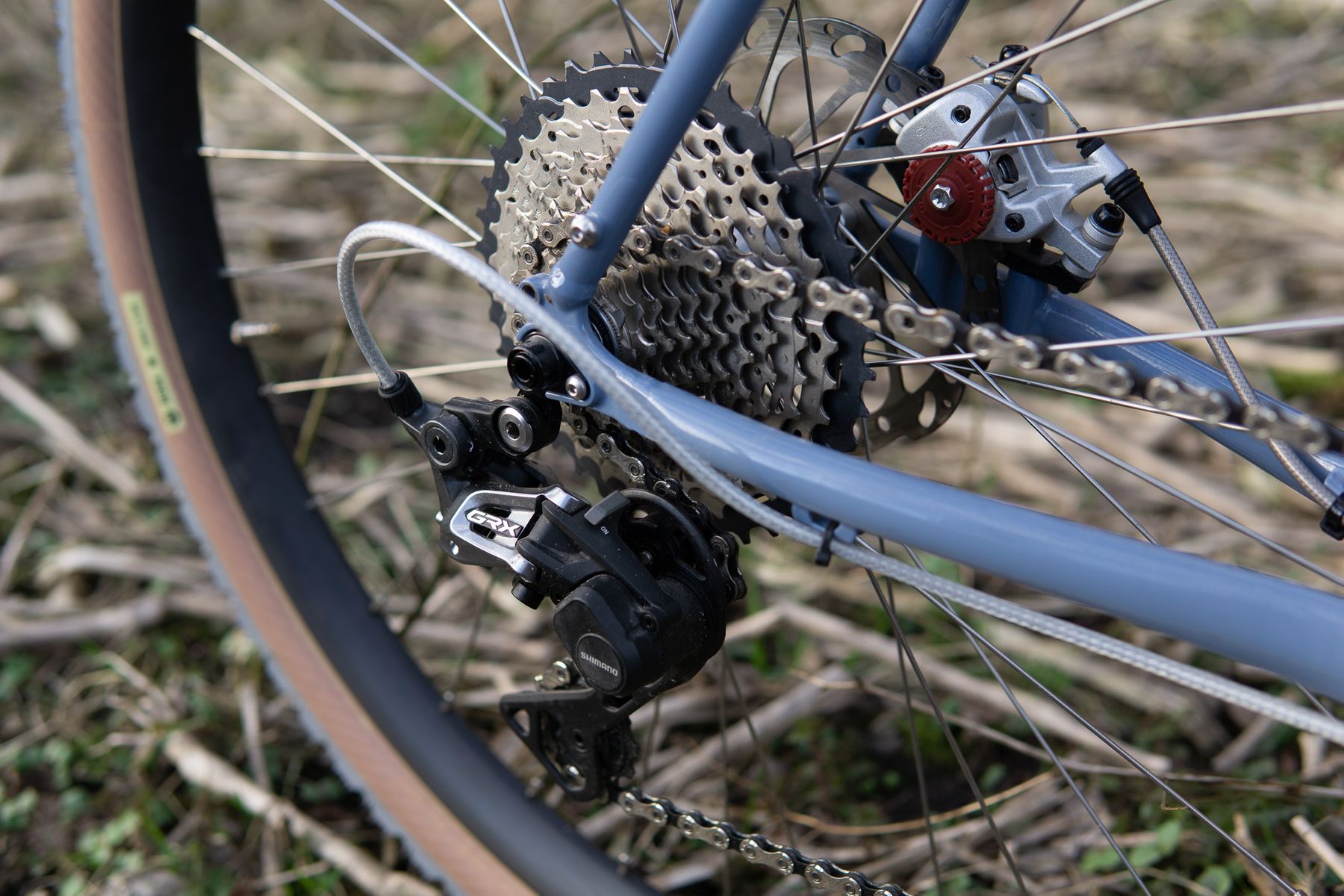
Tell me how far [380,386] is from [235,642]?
0.69 meters

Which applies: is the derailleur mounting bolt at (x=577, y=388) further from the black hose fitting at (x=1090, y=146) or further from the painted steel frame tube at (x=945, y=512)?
the black hose fitting at (x=1090, y=146)

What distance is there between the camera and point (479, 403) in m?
0.87

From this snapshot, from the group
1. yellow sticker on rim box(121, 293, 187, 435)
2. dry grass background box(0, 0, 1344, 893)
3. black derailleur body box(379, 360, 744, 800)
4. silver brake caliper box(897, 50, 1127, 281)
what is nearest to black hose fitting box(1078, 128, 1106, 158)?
silver brake caliper box(897, 50, 1127, 281)

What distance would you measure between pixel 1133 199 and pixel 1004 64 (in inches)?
5.4

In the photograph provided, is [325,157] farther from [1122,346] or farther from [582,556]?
[1122,346]

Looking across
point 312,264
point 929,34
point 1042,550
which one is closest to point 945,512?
point 1042,550

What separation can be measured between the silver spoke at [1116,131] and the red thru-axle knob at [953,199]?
0.04ft

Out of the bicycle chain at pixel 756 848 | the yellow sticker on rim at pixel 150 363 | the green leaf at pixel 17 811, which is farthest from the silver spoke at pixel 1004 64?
the green leaf at pixel 17 811

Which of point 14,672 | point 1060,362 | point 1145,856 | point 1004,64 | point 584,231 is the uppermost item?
point 1004,64

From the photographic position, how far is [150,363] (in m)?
1.25

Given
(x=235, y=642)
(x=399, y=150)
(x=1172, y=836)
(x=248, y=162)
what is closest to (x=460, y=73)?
(x=399, y=150)

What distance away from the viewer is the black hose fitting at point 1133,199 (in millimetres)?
791

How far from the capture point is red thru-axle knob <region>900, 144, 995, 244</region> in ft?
2.58

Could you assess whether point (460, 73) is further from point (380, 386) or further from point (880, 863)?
point (880, 863)
